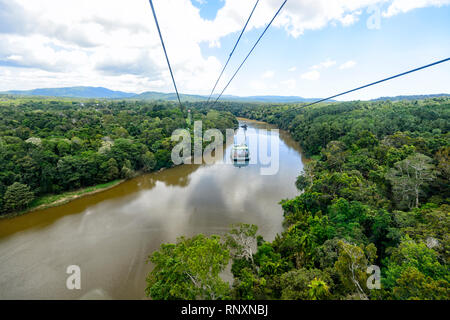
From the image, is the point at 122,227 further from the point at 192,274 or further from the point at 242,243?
the point at 242,243

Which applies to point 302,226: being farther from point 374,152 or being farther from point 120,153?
point 120,153

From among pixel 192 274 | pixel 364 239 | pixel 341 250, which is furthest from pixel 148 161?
pixel 364 239

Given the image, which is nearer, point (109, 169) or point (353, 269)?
point (353, 269)

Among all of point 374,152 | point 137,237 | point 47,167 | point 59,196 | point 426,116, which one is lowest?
point 137,237

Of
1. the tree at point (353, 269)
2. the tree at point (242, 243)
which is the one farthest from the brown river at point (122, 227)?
the tree at point (353, 269)

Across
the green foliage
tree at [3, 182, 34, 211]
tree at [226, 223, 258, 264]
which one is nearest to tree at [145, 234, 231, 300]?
the green foliage

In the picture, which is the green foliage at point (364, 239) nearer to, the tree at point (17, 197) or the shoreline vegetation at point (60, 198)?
the shoreline vegetation at point (60, 198)

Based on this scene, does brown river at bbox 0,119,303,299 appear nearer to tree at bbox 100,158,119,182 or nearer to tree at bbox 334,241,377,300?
tree at bbox 100,158,119,182
